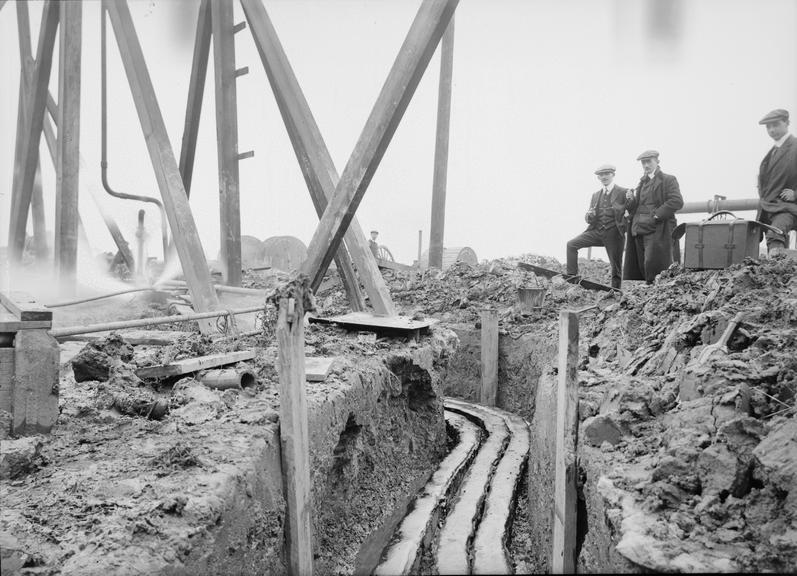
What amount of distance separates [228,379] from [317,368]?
1.95 feet

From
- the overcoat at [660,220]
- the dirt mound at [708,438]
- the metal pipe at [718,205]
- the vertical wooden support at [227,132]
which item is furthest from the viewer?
the metal pipe at [718,205]

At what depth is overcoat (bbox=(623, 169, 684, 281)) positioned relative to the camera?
19.1 feet

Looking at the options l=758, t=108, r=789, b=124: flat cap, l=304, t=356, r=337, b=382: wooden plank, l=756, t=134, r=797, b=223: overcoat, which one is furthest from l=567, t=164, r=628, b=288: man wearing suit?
l=304, t=356, r=337, b=382: wooden plank

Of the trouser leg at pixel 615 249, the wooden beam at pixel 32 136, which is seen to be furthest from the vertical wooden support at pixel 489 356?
the wooden beam at pixel 32 136

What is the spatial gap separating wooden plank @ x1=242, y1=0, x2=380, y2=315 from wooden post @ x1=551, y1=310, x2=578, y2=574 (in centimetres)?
223

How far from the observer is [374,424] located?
3912 millimetres

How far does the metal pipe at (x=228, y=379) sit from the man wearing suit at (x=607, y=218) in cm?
506

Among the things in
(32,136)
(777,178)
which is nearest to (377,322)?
(777,178)

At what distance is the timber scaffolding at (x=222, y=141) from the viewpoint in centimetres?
411

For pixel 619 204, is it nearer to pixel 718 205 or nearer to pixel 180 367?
pixel 718 205

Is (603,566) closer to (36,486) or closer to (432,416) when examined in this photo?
(36,486)

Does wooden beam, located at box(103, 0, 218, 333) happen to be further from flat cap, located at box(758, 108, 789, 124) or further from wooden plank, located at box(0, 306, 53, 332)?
flat cap, located at box(758, 108, 789, 124)

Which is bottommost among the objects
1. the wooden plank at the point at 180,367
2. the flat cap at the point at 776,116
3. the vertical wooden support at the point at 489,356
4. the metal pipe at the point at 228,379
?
the vertical wooden support at the point at 489,356

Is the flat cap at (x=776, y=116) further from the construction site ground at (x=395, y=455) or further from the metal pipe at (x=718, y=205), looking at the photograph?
the metal pipe at (x=718, y=205)
